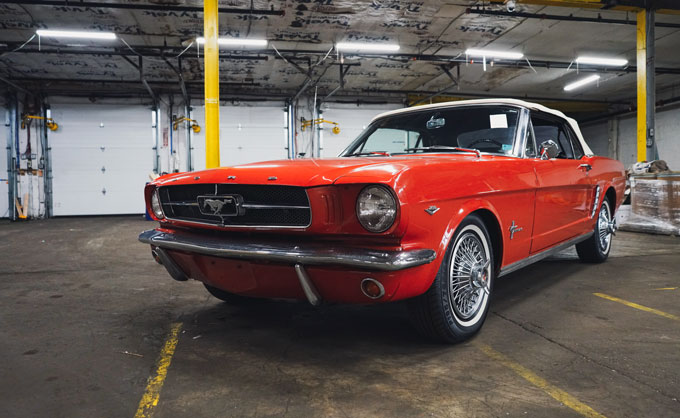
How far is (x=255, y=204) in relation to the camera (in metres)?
2.25

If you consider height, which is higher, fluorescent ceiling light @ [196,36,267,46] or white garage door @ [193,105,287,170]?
fluorescent ceiling light @ [196,36,267,46]

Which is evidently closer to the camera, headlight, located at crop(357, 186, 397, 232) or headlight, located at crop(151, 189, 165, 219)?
headlight, located at crop(357, 186, 397, 232)

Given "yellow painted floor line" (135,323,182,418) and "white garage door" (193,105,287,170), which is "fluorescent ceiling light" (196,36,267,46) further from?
"yellow painted floor line" (135,323,182,418)

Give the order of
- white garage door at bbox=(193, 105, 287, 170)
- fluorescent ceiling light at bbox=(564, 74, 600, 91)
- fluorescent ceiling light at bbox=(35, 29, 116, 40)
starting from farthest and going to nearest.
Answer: white garage door at bbox=(193, 105, 287, 170) < fluorescent ceiling light at bbox=(564, 74, 600, 91) < fluorescent ceiling light at bbox=(35, 29, 116, 40)

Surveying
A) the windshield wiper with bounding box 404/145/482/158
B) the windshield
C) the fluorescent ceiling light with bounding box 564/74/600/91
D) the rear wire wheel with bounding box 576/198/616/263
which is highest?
the fluorescent ceiling light with bounding box 564/74/600/91

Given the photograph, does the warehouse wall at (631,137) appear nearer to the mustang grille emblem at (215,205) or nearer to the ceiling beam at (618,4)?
the ceiling beam at (618,4)

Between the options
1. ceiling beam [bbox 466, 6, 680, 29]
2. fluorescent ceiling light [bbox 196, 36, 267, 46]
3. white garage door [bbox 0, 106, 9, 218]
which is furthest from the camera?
white garage door [bbox 0, 106, 9, 218]

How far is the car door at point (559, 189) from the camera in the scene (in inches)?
125

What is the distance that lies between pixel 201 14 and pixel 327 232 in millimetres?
9346

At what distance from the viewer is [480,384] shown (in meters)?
1.92

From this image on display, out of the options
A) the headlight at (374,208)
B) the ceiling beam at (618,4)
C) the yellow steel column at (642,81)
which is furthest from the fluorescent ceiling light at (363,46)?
the headlight at (374,208)

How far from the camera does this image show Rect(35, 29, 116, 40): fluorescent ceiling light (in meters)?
10.2

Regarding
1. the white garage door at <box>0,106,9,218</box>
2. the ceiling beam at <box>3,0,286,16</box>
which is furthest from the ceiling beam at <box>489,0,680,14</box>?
the white garage door at <box>0,106,9,218</box>

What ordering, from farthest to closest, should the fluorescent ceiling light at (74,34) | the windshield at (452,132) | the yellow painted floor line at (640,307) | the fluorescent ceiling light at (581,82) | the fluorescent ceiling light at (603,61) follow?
the fluorescent ceiling light at (581,82)
the fluorescent ceiling light at (603,61)
the fluorescent ceiling light at (74,34)
the windshield at (452,132)
the yellow painted floor line at (640,307)
